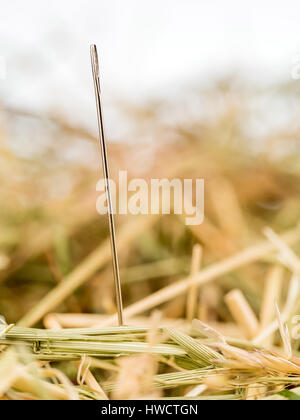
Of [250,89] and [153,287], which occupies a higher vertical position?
[250,89]

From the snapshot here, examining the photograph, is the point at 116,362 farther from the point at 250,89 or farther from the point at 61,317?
the point at 250,89

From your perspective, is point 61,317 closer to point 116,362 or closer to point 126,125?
point 116,362

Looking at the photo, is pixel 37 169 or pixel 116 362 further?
pixel 37 169

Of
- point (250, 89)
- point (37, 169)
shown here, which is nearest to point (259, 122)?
point (250, 89)
